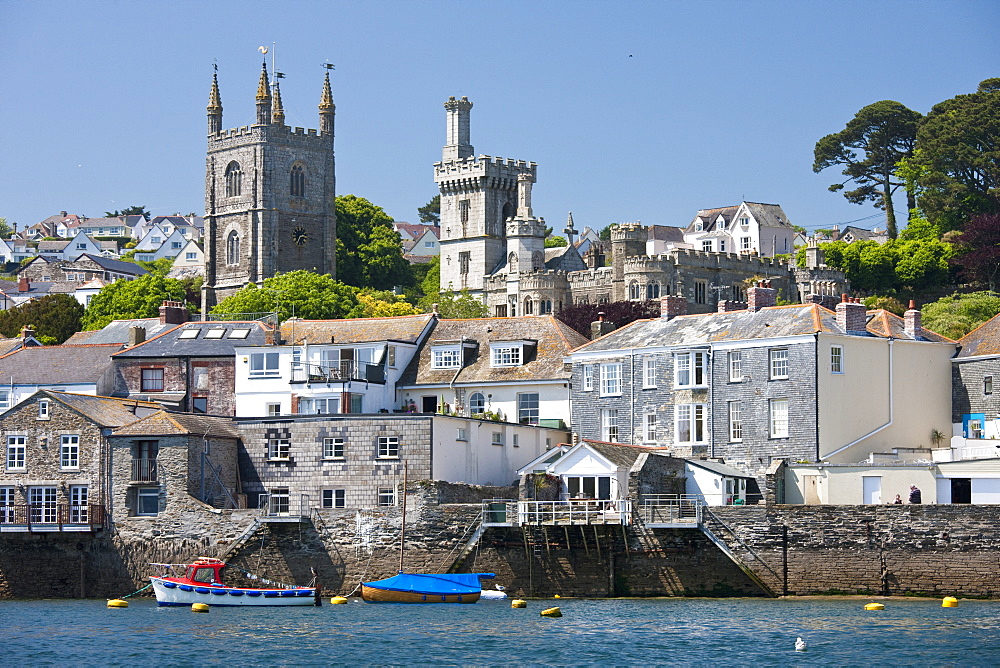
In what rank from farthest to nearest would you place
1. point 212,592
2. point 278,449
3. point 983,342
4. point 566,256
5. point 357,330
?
point 566,256 < point 357,330 < point 983,342 < point 278,449 < point 212,592

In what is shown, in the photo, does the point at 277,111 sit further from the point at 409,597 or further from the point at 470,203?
the point at 409,597

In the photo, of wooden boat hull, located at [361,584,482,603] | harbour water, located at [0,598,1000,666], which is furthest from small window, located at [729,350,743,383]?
wooden boat hull, located at [361,584,482,603]

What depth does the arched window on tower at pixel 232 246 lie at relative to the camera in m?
151

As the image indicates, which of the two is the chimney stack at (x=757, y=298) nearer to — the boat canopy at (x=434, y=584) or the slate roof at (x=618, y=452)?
the slate roof at (x=618, y=452)

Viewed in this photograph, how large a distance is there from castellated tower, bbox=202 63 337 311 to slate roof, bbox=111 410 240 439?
81.3m

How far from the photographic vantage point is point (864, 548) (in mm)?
56906

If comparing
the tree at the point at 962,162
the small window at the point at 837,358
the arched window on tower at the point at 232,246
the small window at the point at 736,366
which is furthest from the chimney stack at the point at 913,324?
the arched window on tower at the point at 232,246

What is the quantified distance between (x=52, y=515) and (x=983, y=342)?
1444 inches

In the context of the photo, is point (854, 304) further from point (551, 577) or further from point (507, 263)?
point (507, 263)

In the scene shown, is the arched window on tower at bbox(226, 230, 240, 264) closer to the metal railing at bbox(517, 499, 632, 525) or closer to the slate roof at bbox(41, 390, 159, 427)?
the slate roof at bbox(41, 390, 159, 427)

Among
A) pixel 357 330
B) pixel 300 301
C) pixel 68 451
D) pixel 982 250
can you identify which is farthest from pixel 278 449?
pixel 982 250

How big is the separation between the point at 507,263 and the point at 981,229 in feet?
138

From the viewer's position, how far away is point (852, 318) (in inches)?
2682

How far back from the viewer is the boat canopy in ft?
196
